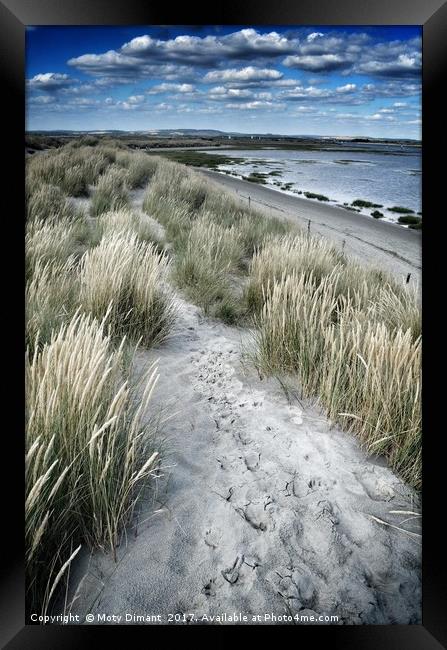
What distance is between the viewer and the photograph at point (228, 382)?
1.33 metres

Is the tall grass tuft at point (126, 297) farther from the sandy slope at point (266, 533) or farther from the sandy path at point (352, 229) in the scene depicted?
the sandy path at point (352, 229)

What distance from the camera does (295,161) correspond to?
3.25 metres

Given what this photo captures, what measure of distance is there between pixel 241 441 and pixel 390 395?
24.6 inches

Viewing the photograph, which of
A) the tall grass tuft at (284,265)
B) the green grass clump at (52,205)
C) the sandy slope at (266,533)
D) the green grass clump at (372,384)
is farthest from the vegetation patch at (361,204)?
the green grass clump at (52,205)

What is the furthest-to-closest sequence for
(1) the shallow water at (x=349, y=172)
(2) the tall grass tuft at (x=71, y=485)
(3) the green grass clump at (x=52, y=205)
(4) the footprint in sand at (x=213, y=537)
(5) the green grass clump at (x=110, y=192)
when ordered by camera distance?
(5) the green grass clump at (x=110, y=192) < (3) the green grass clump at (x=52, y=205) < (1) the shallow water at (x=349, y=172) < (4) the footprint in sand at (x=213, y=537) < (2) the tall grass tuft at (x=71, y=485)

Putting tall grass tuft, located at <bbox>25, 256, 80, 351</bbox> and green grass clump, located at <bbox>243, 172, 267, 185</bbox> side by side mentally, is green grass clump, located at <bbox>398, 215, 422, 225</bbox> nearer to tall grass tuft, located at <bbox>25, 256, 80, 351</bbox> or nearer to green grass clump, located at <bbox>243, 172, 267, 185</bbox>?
tall grass tuft, located at <bbox>25, 256, 80, 351</bbox>

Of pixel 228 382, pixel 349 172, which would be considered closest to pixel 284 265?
pixel 349 172

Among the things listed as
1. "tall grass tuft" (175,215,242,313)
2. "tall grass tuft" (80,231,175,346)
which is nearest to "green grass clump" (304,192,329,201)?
"tall grass tuft" (175,215,242,313)

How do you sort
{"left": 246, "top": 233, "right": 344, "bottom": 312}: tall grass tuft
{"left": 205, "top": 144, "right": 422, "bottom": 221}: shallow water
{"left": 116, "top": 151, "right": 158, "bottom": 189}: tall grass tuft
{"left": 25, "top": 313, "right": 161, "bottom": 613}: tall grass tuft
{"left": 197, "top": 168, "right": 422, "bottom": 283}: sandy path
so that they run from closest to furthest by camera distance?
{"left": 25, "top": 313, "right": 161, "bottom": 613}: tall grass tuft < {"left": 205, "top": 144, "right": 422, "bottom": 221}: shallow water < {"left": 197, "top": 168, "right": 422, "bottom": 283}: sandy path < {"left": 246, "top": 233, "right": 344, "bottom": 312}: tall grass tuft < {"left": 116, "top": 151, "right": 158, "bottom": 189}: tall grass tuft

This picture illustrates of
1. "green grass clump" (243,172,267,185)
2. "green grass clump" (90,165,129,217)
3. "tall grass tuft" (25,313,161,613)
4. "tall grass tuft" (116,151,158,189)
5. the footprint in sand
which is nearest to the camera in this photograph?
"tall grass tuft" (25,313,161,613)

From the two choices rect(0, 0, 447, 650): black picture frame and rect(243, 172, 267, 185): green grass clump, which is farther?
rect(243, 172, 267, 185): green grass clump

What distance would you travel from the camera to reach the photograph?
1.33 metres
